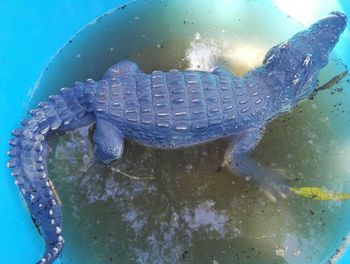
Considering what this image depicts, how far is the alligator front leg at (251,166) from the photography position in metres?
2.47

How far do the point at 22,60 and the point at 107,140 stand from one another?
87 centimetres

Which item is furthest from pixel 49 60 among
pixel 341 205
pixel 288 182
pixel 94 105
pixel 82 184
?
pixel 341 205

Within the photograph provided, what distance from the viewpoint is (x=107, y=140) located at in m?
2.34

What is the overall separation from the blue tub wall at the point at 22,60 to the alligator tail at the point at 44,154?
6.5 inches

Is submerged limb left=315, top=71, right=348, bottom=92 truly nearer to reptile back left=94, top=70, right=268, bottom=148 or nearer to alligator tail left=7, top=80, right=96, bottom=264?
reptile back left=94, top=70, right=268, bottom=148

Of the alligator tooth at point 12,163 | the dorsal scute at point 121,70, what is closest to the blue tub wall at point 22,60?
the alligator tooth at point 12,163

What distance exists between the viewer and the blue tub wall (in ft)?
7.86

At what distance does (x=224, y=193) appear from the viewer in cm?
246

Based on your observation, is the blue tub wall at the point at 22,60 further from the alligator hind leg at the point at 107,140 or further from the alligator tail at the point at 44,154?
the alligator hind leg at the point at 107,140

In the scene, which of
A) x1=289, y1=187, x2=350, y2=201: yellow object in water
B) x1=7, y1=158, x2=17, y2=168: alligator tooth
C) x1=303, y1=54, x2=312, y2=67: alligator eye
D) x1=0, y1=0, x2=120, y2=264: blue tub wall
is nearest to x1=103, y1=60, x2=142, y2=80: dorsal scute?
x1=0, y1=0, x2=120, y2=264: blue tub wall

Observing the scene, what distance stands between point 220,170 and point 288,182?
42 centimetres

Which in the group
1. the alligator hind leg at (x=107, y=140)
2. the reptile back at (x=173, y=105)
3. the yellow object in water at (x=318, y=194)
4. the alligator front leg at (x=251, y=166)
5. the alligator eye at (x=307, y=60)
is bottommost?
the yellow object in water at (x=318, y=194)

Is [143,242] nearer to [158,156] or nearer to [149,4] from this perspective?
[158,156]

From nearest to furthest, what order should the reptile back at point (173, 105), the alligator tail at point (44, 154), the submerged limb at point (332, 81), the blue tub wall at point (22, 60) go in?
the alligator tail at point (44, 154), the reptile back at point (173, 105), the blue tub wall at point (22, 60), the submerged limb at point (332, 81)
